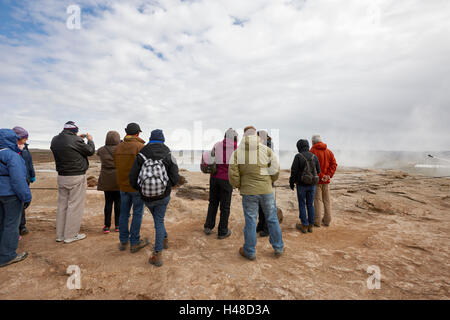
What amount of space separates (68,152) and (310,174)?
482 cm

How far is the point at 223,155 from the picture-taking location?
13.1 feet

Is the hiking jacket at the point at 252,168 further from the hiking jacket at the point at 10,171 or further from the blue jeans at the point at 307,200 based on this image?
the hiking jacket at the point at 10,171

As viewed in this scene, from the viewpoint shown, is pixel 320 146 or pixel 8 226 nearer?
pixel 8 226

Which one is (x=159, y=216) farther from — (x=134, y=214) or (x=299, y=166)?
(x=299, y=166)

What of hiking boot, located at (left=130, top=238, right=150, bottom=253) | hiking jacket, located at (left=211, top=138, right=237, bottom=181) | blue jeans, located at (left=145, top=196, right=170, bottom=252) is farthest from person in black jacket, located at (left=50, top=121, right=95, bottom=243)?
hiking jacket, located at (left=211, top=138, right=237, bottom=181)

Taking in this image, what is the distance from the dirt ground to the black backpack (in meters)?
1.22

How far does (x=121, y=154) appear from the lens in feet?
11.2

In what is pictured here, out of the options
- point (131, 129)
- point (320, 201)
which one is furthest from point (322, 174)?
point (131, 129)

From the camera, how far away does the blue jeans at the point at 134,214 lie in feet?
10.7

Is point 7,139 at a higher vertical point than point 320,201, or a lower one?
higher

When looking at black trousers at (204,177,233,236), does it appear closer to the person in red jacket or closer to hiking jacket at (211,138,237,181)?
hiking jacket at (211,138,237,181)

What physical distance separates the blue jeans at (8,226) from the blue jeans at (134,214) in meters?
1.46
